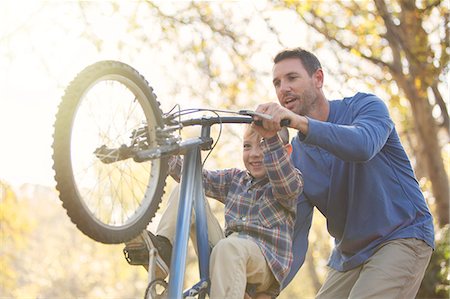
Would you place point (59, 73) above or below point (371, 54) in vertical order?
above

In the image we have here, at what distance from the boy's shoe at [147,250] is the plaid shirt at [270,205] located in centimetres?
31

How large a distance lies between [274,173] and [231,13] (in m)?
7.31

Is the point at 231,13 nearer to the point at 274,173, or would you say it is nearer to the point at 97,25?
the point at 97,25

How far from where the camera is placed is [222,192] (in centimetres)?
341

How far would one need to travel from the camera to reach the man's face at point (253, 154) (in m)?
3.26

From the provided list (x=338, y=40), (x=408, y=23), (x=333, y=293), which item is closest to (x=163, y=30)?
(x=338, y=40)

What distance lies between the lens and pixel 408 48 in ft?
28.5

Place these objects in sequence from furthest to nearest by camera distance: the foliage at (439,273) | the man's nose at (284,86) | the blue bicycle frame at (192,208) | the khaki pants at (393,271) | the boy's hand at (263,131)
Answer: the foliage at (439,273)
the man's nose at (284,86)
the khaki pants at (393,271)
the boy's hand at (263,131)
the blue bicycle frame at (192,208)

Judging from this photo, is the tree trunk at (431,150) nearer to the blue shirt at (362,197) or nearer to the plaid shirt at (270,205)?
the blue shirt at (362,197)

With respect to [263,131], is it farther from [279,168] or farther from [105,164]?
[105,164]

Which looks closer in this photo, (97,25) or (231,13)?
Answer: (97,25)

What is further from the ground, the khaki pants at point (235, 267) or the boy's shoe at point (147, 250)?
the boy's shoe at point (147, 250)

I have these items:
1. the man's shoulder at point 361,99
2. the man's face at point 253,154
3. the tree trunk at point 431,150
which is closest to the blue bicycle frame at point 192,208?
the man's face at point 253,154

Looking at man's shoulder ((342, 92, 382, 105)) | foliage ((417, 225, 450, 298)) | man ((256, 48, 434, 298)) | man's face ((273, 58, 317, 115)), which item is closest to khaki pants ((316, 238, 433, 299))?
man ((256, 48, 434, 298))
